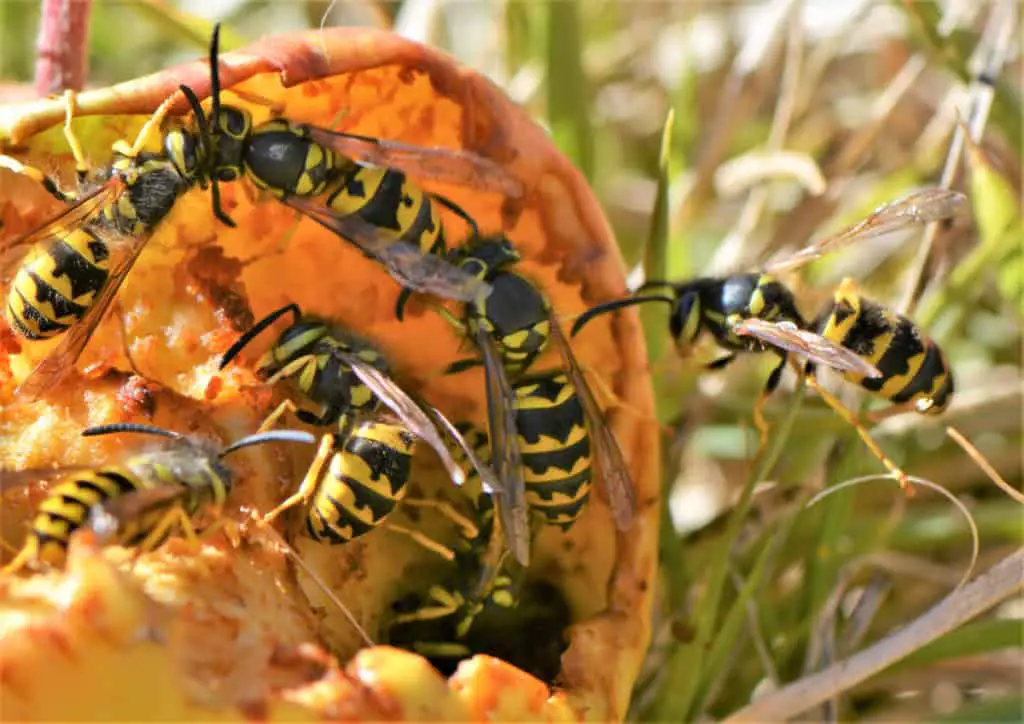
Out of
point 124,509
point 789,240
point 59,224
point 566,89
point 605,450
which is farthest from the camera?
point 789,240

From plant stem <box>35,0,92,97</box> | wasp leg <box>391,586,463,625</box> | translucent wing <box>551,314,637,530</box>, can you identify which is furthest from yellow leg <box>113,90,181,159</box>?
wasp leg <box>391,586,463,625</box>

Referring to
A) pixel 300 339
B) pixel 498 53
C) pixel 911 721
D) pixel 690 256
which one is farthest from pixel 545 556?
pixel 498 53

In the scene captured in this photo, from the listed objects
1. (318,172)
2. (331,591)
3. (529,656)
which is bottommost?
(529,656)

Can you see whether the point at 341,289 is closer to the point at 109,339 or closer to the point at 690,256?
the point at 109,339

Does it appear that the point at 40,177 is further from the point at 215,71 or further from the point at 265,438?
the point at 265,438

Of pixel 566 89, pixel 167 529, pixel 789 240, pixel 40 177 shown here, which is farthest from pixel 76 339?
pixel 789 240

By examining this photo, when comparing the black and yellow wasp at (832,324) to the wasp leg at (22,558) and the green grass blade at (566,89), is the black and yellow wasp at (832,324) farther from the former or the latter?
the wasp leg at (22,558)
